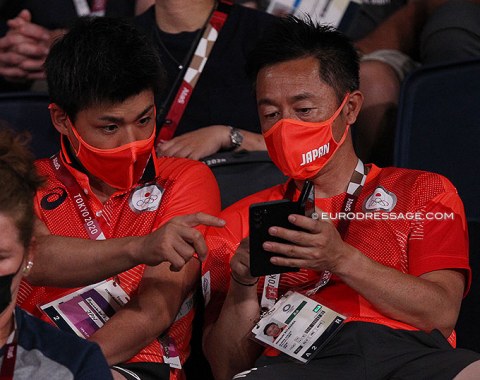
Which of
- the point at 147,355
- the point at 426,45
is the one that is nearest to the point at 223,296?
the point at 147,355

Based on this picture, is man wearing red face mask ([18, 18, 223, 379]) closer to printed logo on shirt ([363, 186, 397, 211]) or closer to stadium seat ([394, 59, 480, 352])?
printed logo on shirt ([363, 186, 397, 211])

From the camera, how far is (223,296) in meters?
3.12

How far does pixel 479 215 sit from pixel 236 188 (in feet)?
2.65

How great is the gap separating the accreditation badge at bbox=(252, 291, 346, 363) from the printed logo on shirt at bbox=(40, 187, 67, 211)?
27.8 inches

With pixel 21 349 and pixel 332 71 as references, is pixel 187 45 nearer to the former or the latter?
pixel 332 71

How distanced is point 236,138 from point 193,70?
0.32 metres

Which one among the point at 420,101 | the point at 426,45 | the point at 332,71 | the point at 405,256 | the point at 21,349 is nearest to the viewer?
the point at 21,349

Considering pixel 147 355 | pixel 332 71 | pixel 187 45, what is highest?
pixel 332 71

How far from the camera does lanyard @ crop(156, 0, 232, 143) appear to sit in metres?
3.85

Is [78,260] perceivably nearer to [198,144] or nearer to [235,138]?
[198,144]

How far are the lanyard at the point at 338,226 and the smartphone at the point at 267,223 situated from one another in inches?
7.9

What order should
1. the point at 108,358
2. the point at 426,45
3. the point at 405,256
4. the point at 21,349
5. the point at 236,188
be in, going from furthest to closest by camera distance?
the point at 426,45 → the point at 236,188 → the point at 405,256 → the point at 108,358 → the point at 21,349

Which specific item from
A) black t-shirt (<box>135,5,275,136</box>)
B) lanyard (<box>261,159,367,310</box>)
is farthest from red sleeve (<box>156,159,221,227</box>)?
black t-shirt (<box>135,5,275,136</box>)

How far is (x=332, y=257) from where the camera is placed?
2732mm
